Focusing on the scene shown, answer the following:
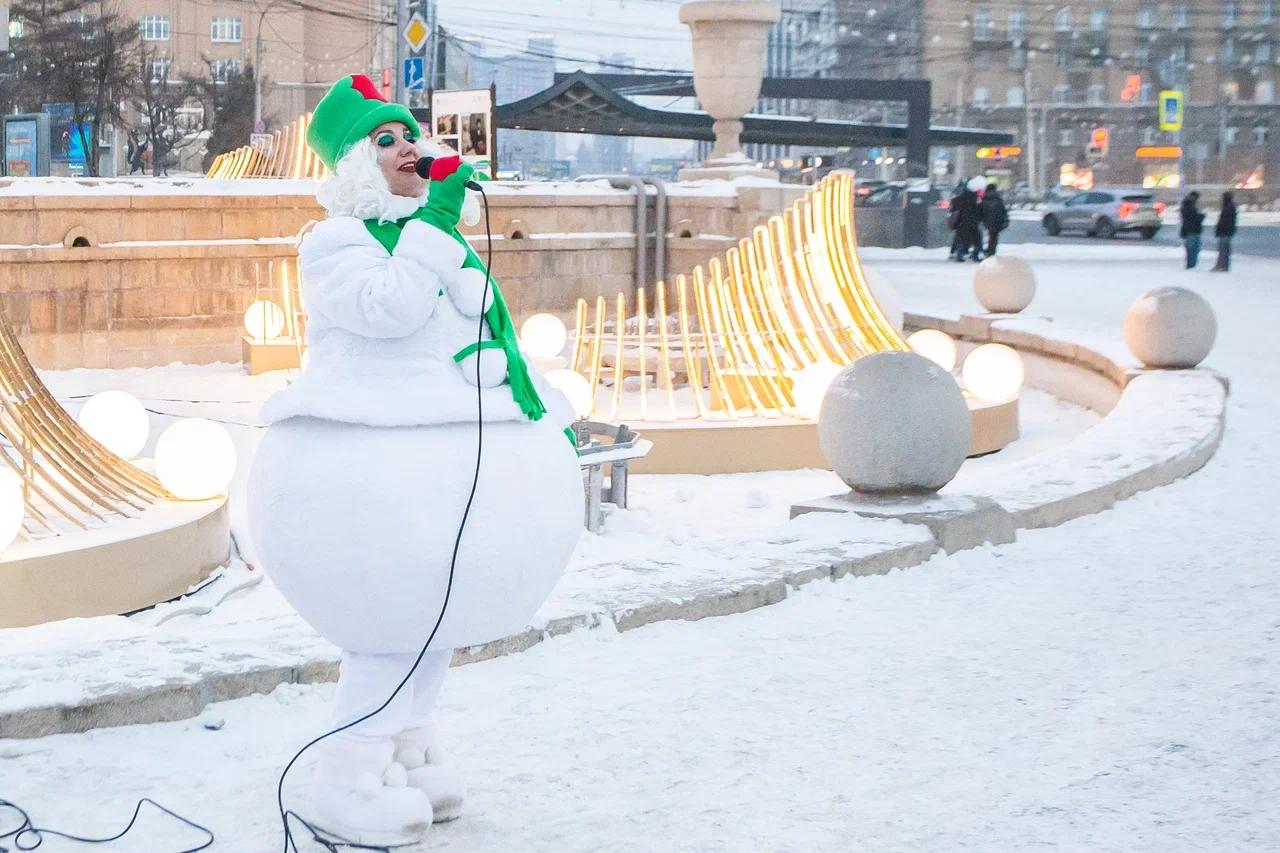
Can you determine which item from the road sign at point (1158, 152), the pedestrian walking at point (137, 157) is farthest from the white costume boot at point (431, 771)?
the road sign at point (1158, 152)

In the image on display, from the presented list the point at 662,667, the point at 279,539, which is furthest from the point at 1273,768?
the point at 279,539

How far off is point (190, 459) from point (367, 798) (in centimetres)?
439

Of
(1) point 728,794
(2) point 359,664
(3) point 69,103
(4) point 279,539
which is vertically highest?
(3) point 69,103

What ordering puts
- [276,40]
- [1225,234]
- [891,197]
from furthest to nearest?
[276,40] < [891,197] < [1225,234]

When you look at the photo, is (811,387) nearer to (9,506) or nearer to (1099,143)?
(9,506)

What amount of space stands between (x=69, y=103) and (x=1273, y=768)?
4009 cm

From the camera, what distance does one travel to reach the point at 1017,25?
268ft

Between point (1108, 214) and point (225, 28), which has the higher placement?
point (225, 28)

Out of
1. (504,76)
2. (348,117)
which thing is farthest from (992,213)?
(504,76)

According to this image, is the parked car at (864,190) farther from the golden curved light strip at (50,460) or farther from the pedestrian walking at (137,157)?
the golden curved light strip at (50,460)

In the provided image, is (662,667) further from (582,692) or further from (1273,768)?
(1273,768)

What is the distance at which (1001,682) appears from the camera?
519 cm

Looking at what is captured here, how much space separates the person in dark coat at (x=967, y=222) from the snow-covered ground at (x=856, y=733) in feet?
74.5

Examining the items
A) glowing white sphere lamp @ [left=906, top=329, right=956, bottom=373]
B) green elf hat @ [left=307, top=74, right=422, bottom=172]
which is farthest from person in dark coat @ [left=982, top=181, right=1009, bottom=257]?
green elf hat @ [left=307, top=74, right=422, bottom=172]
